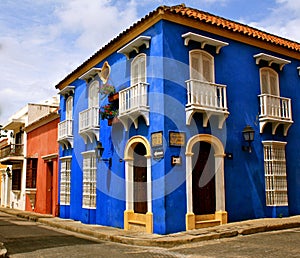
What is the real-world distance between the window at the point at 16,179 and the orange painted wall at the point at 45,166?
2.49 meters

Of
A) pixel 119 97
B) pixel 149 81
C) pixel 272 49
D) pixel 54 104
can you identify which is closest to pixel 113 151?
pixel 119 97

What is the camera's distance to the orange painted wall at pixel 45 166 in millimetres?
19172

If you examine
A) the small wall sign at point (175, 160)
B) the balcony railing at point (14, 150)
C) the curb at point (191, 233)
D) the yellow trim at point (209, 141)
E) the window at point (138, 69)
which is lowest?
the curb at point (191, 233)

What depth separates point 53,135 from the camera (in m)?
20.3

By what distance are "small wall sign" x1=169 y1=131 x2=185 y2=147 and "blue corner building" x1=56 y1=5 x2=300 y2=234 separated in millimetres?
29

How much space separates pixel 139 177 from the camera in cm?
1281

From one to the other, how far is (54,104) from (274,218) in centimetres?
1737

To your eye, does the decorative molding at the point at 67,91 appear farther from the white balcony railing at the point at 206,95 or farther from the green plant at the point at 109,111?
the white balcony railing at the point at 206,95

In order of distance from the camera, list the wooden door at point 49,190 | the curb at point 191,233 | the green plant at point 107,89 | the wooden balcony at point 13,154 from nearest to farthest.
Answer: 1. the curb at point 191,233
2. the green plant at point 107,89
3. the wooden door at point 49,190
4. the wooden balcony at point 13,154

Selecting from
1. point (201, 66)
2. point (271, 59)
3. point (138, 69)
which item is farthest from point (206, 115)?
point (271, 59)

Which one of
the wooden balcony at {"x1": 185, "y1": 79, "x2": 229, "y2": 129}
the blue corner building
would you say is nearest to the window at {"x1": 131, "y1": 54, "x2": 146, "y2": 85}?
the blue corner building

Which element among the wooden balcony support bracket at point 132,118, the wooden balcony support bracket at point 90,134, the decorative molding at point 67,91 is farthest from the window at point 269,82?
the decorative molding at point 67,91

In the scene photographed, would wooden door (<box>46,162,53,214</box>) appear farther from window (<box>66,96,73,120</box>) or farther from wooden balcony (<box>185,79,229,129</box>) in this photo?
wooden balcony (<box>185,79,229,129</box>)

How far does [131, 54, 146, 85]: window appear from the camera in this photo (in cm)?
1245
